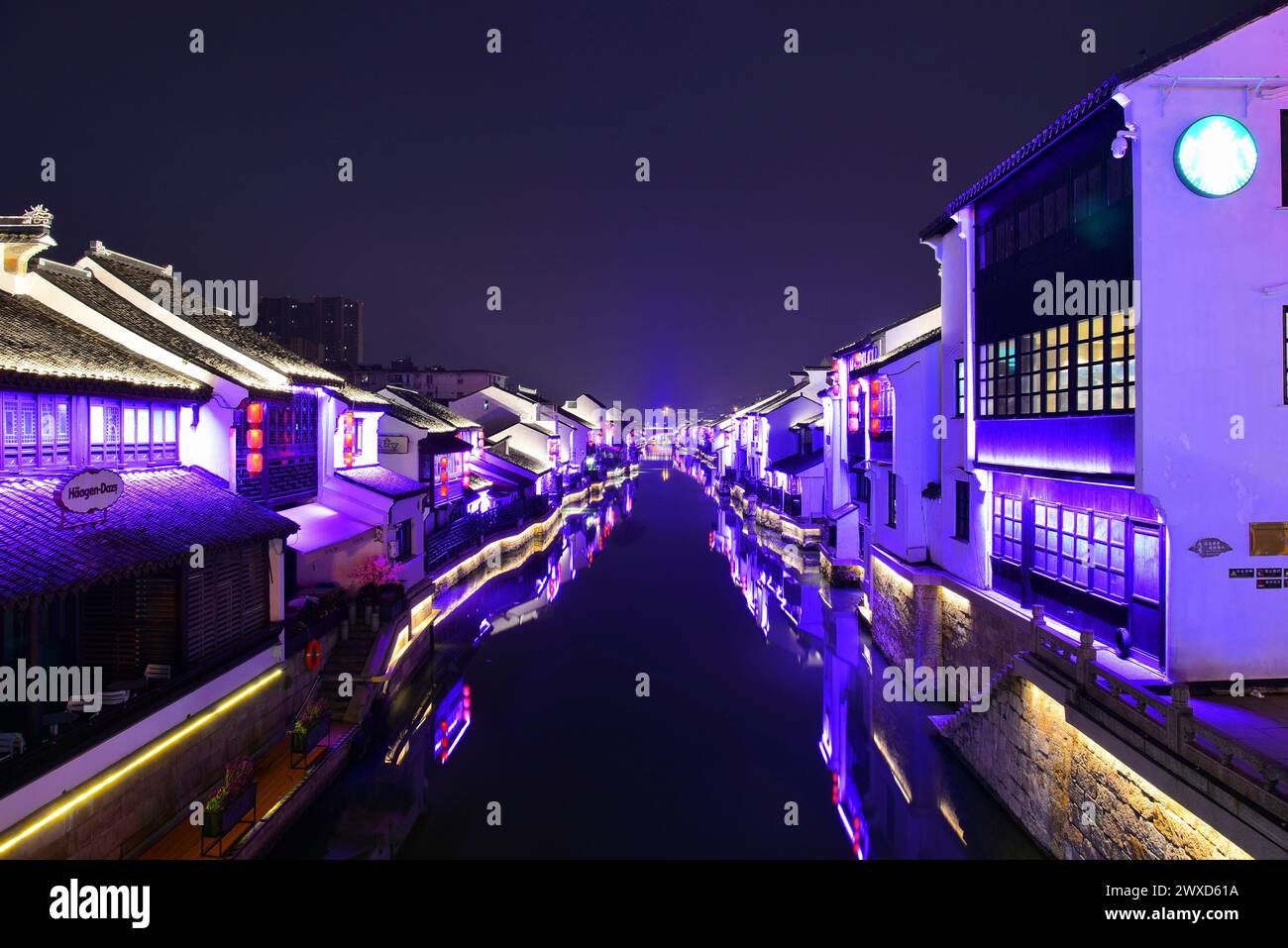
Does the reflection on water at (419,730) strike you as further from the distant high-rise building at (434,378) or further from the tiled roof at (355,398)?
the distant high-rise building at (434,378)

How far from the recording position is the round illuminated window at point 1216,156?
12688 mm

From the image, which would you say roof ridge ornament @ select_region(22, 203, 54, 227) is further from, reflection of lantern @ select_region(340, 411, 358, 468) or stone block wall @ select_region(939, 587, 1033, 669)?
stone block wall @ select_region(939, 587, 1033, 669)

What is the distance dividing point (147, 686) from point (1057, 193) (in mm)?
21008

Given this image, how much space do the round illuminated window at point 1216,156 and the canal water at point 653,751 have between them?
1272 centimetres

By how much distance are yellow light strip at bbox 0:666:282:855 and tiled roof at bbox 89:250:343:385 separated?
9664mm

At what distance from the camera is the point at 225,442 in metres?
17.5

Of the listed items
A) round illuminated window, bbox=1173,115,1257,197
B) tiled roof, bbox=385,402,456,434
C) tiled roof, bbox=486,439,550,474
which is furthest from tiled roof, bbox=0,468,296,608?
tiled roof, bbox=486,439,550,474

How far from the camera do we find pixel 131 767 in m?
11.4

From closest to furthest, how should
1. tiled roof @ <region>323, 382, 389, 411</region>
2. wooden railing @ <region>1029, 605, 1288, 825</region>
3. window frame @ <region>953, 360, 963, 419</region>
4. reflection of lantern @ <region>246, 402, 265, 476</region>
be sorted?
wooden railing @ <region>1029, 605, 1288, 825</region> → reflection of lantern @ <region>246, 402, 265, 476</region> → window frame @ <region>953, 360, 963, 419</region> → tiled roof @ <region>323, 382, 389, 411</region>

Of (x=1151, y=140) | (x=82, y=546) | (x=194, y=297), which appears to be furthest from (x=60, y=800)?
(x=1151, y=140)

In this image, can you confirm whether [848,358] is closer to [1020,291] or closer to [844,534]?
[844,534]

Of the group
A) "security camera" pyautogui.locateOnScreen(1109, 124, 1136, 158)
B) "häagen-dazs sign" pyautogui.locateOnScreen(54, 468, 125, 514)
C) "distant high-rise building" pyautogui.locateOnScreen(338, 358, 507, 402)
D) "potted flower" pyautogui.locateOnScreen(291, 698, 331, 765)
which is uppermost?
"distant high-rise building" pyautogui.locateOnScreen(338, 358, 507, 402)

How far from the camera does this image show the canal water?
15297mm

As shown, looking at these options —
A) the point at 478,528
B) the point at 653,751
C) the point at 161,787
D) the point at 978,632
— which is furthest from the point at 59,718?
the point at 478,528
